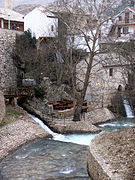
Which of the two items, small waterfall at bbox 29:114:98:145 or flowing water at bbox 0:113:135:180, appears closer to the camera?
flowing water at bbox 0:113:135:180

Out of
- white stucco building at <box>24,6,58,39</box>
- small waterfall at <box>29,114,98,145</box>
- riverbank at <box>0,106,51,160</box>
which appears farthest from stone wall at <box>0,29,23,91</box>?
white stucco building at <box>24,6,58,39</box>

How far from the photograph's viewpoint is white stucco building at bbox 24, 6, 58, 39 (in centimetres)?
3481

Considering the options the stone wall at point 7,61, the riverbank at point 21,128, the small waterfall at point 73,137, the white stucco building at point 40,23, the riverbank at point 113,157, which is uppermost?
the white stucco building at point 40,23

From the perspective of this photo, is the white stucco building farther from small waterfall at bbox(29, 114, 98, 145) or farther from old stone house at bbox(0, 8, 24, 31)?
small waterfall at bbox(29, 114, 98, 145)

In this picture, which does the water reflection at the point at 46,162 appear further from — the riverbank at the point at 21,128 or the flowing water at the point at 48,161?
the riverbank at the point at 21,128

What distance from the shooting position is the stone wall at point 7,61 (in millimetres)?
25047

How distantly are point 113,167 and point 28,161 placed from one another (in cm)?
544

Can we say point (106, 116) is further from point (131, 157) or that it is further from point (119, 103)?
point (131, 157)

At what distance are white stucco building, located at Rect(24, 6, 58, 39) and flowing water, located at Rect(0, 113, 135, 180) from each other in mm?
19164

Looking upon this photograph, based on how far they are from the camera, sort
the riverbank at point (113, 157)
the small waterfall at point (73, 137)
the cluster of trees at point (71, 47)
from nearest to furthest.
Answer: the riverbank at point (113, 157)
the small waterfall at point (73, 137)
the cluster of trees at point (71, 47)

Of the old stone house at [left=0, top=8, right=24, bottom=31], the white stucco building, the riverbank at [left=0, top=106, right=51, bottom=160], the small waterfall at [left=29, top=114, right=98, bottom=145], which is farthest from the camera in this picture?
the old stone house at [left=0, top=8, right=24, bottom=31]

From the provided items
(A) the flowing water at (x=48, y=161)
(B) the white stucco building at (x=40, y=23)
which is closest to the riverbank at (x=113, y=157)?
(A) the flowing water at (x=48, y=161)

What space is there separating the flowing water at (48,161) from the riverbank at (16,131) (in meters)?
0.41

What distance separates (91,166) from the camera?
12508 mm
